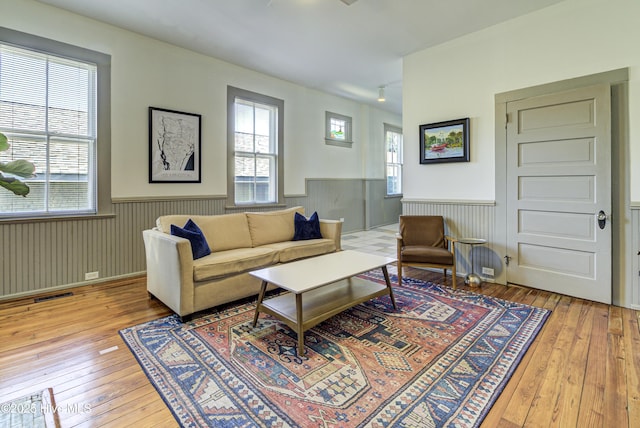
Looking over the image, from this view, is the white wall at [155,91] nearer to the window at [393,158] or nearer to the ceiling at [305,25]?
the ceiling at [305,25]

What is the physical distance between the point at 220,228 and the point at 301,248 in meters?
0.96

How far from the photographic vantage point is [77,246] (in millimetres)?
3506

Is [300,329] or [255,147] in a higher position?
[255,147]

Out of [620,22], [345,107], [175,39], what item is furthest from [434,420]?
[345,107]

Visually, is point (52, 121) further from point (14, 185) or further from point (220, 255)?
point (220, 255)

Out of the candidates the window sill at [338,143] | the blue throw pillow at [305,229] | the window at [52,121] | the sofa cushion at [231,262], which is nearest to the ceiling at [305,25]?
the window at [52,121]

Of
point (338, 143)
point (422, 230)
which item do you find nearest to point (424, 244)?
point (422, 230)

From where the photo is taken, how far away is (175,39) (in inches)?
157

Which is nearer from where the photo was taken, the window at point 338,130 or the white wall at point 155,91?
the white wall at point 155,91

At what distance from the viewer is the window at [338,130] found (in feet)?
21.2

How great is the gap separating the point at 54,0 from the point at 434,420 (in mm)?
4914

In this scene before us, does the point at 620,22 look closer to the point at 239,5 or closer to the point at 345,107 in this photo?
the point at 239,5

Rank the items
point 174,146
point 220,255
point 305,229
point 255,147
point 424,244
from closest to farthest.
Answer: point 220,255
point 424,244
point 305,229
point 174,146
point 255,147

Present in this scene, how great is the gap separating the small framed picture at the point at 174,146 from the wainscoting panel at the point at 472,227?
11.2 feet
